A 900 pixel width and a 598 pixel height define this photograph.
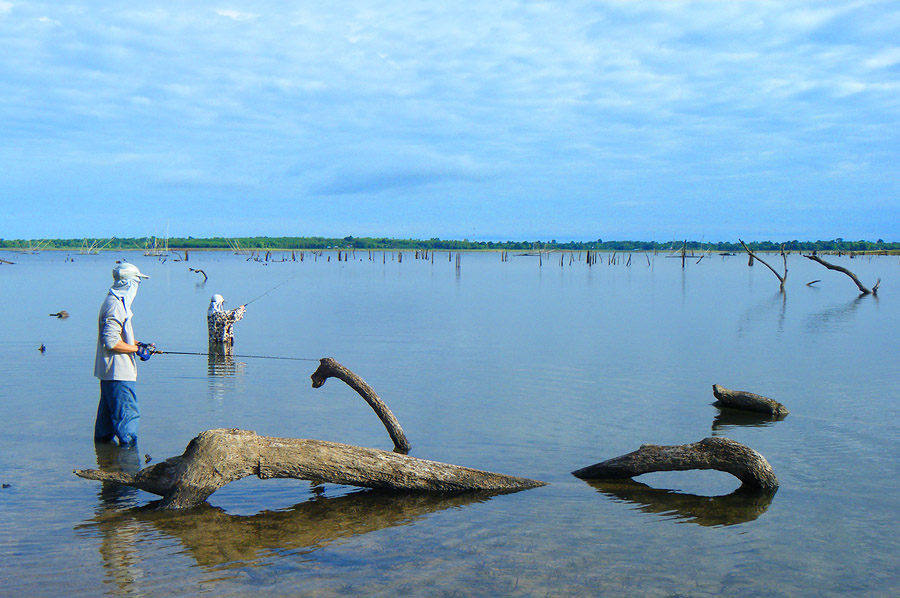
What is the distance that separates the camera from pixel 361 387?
9.62 metres

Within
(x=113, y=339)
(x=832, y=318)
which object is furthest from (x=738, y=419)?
(x=832, y=318)

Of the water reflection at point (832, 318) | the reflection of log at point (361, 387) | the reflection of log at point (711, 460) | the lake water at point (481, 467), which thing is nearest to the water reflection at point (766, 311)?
the water reflection at point (832, 318)

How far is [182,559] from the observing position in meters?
6.38

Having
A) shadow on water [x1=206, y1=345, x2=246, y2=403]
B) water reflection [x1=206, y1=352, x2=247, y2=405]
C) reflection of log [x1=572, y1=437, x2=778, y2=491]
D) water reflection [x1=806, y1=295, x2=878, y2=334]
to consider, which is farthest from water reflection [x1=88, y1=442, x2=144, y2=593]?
water reflection [x1=806, y1=295, x2=878, y2=334]

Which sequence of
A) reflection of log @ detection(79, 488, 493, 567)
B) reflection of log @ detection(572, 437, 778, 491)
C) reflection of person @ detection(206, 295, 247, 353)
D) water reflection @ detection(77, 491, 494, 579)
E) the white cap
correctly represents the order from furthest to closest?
reflection of person @ detection(206, 295, 247, 353)
the white cap
reflection of log @ detection(572, 437, 778, 491)
reflection of log @ detection(79, 488, 493, 567)
water reflection @ detection(77, 491, 494, 579)

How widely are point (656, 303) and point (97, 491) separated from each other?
37.6 meters

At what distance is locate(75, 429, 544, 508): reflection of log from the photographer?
721 centimetres

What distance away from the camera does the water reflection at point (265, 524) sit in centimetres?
656

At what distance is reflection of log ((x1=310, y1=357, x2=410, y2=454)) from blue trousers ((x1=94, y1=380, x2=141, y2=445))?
2333 millimetres

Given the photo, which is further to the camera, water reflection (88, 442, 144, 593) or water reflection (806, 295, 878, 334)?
water reflection (806, 295, 878, 334)

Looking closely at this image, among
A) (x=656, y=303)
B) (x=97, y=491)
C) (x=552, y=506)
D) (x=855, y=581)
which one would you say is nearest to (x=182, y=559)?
(x=97, y=491)

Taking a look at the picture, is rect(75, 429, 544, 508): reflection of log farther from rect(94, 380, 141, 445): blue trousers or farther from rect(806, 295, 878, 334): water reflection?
rect(806, 295, 878, 334): water reflection

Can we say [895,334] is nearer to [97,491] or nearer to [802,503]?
[802,503]

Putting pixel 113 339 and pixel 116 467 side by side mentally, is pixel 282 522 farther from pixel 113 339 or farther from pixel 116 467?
pixel 113 339
